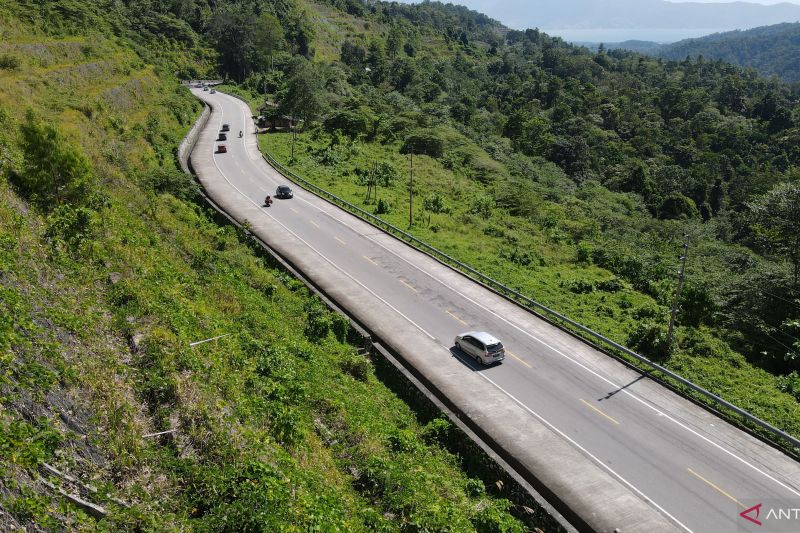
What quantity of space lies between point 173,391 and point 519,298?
21969 mm

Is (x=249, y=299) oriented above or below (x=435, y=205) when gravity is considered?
above

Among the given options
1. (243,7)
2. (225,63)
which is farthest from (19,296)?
(243,7)

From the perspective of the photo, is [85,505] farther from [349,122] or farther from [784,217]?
[349,122]

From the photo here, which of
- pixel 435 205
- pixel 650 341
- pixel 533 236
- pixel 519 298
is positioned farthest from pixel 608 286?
pixel 435 205

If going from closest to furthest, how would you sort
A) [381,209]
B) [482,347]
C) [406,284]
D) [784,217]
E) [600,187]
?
[482,347] < [406,284] < [784,217] < [381,209] < [600,187]

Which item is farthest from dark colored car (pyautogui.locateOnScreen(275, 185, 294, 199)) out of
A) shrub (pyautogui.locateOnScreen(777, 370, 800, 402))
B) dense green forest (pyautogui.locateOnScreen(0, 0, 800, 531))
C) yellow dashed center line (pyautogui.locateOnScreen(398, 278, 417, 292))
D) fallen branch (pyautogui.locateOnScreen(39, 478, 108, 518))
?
fallen branch (pyautogui.locateOnScreen(39, 478, 108, 518))

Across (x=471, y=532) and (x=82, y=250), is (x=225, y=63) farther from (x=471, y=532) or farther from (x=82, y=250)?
(x=471, y=532)

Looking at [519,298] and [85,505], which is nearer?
[85,505]

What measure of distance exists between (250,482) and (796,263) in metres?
38.5

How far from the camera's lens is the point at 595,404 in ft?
73.6

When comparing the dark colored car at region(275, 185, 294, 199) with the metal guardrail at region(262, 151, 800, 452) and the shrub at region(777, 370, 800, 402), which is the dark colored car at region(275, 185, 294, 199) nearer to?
the metal guardrail at region(262, 151, 800, 452)

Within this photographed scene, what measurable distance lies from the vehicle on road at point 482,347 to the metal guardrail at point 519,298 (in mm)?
5496

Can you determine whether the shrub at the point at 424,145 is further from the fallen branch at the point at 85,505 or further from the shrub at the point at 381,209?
the fallen branch at the point at 85,505

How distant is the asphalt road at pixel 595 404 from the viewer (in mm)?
17984
